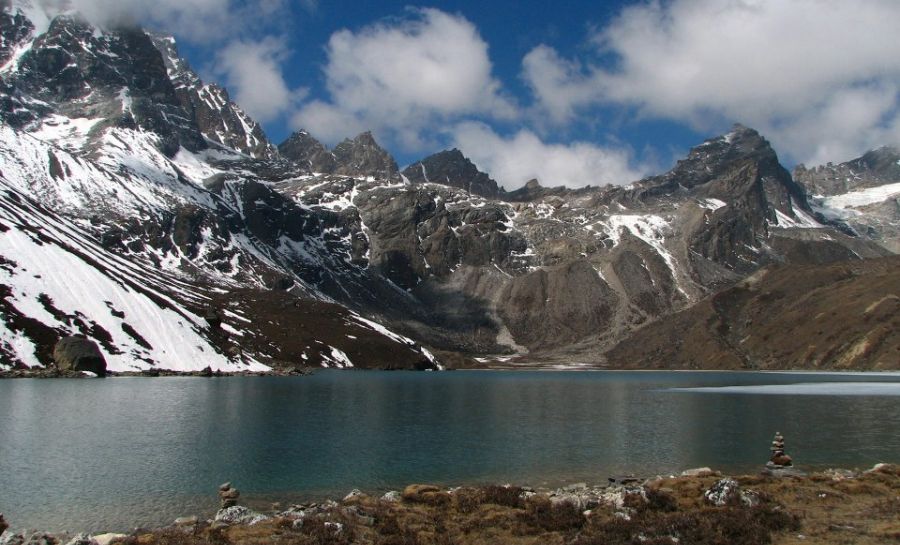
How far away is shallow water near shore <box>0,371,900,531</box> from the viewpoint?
4362 cm

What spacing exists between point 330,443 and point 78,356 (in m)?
103

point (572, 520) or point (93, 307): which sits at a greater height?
point (93, 307)

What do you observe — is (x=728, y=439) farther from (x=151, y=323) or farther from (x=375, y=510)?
(x=151, y=323)

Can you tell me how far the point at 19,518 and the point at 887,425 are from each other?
89.6m

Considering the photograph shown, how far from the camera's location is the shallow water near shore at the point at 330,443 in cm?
4362

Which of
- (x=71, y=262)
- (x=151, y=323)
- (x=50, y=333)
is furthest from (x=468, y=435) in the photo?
(x=71, y=262)

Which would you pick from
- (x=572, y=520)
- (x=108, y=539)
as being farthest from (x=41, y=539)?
(x=572, y=520)

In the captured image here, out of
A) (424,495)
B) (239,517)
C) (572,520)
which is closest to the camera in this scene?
(572,520)

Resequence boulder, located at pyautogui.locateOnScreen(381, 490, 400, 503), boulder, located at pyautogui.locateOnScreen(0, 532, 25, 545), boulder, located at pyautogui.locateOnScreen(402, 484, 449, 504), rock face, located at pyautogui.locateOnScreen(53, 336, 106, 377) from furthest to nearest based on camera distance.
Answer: rock face, located at pyautogui.locateOnScreen(53, 336, 106, 377) < boulder, located at pyautogui.locateOnScreen(381, 490, 400, 503) < boulder, located at pyautogui.locateOnScreen(402, 484, 449, 504) < boulder, located at pyautogui.locateOnScreen(0, 532, 25, 545)

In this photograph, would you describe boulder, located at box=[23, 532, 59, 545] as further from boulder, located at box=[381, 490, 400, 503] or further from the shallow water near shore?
boulder, located at box=[381, 490, 400, 503]

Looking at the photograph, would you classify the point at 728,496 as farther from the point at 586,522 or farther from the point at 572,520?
the point at 572,520

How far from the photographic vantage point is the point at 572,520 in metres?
29.5

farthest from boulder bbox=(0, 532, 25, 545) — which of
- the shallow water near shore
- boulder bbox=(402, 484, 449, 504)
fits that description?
boulder bbox=(402, 484, 449, 504)

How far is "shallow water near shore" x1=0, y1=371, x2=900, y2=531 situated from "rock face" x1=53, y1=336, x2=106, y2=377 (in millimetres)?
28162
